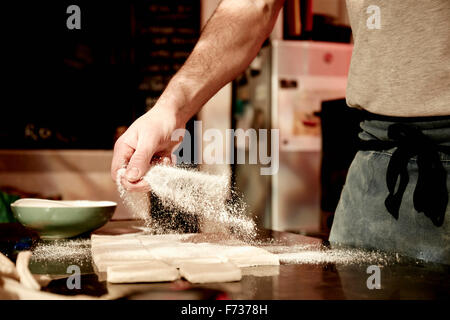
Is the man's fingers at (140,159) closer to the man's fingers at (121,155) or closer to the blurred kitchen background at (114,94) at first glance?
the man's fingers at (121,155)

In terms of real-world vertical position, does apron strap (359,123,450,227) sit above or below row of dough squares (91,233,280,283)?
above

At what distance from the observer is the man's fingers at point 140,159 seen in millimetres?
1350

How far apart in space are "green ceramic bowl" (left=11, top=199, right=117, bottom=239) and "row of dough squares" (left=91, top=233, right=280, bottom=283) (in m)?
0.07

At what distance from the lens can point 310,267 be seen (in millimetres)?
963

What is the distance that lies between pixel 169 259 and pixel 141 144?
0.45m

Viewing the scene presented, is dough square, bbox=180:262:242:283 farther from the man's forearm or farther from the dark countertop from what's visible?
the man's forearm

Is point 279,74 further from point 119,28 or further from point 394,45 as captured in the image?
point 394,45

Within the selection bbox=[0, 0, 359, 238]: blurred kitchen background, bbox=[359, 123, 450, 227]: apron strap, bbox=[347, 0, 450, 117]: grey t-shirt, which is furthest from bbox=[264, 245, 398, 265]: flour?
bbox=[0, 0, 359, 238]: blurred kitchen background

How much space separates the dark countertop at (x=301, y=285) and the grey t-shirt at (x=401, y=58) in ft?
1.49

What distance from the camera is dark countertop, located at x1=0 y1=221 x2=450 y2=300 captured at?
0.74 metres

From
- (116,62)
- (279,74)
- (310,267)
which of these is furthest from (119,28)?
(310,267)

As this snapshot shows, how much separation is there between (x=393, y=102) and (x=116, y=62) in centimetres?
372

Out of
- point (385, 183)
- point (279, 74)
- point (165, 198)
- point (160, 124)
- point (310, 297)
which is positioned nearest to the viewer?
point (310, 297)

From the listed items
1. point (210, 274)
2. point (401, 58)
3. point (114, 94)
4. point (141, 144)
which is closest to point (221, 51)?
point (141, 144)
